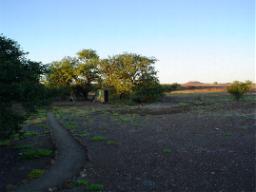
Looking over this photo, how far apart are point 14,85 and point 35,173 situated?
12.3ft

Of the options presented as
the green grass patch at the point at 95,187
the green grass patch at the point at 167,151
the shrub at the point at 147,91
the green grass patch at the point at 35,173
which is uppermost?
the shrub at the point at 147,91

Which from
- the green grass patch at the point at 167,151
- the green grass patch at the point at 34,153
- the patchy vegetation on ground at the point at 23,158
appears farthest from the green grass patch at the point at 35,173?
the green grass patch at the point at 167,151

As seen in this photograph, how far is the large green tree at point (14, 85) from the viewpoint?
14.0 meters

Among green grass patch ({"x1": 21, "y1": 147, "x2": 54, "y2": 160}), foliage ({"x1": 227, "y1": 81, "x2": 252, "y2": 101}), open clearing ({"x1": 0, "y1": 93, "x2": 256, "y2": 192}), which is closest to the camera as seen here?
open clearing ({"x1": 0, "y1": 93, "x2": 256, "y2": 192})

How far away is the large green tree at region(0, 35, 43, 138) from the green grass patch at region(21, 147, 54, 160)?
1.63m

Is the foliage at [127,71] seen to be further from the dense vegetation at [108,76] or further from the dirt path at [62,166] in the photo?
the dirt path at [62,166]

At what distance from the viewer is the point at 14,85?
46.3ft

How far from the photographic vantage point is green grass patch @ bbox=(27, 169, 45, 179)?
42.0 ft

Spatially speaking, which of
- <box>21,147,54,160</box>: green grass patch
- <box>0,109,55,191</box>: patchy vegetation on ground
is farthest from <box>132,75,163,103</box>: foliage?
<box>21,147,54,160</box>: green grass patch

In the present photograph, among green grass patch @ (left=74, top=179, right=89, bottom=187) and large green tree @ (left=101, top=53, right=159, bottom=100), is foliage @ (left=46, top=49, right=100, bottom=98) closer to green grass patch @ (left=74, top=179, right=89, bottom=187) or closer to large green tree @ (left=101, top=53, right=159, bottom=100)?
large green tree @ (left=101, top=53, right=159, bottom=100)

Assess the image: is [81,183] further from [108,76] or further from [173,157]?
[108,76]

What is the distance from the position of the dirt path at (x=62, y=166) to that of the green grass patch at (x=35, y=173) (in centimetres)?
20

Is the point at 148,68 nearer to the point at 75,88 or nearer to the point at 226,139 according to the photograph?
the point at 75,88

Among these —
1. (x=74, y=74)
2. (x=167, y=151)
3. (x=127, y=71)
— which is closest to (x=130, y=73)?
(x=127, y=71)
